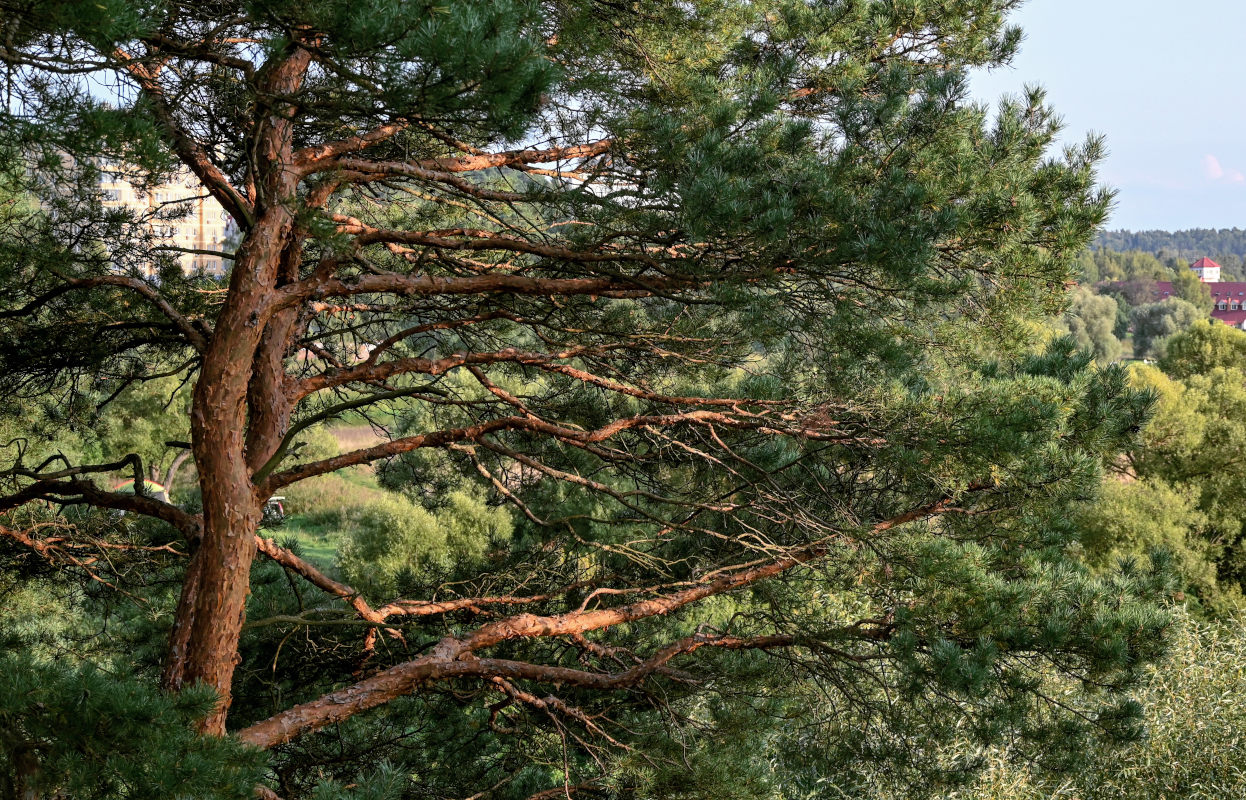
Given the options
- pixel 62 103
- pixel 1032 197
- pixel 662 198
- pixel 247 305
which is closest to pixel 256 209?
pixel 247 305

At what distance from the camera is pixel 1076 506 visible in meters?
4.92

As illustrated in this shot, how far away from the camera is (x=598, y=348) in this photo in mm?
4527

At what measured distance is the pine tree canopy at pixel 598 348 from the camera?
2.90 m

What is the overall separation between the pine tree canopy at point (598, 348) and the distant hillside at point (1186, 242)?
482 feet

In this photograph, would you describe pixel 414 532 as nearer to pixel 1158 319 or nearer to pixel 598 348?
pixel 598 348

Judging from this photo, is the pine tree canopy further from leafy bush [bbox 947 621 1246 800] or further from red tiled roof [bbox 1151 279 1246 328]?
red tiled roof [bbox 1151 279 1246 328]

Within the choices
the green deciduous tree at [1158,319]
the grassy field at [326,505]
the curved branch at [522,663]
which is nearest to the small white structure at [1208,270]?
the green deciduous tree at [1158,319]

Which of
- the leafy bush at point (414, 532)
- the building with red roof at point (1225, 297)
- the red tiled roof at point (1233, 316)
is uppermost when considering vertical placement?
the building with red roof at point (1225, 297)

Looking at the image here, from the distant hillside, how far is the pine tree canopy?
14684cm

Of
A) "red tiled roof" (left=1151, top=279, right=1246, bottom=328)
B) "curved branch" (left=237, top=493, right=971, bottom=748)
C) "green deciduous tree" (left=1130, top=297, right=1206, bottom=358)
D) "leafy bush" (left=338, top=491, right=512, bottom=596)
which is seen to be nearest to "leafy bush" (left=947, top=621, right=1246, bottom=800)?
"curved branch" (left=237, top=493, right=971, bottom=748)

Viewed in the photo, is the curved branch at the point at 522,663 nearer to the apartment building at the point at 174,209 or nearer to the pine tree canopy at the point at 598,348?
the pine tree canopy at the point at 598,348

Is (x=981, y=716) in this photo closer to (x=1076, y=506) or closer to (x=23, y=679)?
(x=1076, y=506)

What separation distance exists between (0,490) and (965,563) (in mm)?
7212

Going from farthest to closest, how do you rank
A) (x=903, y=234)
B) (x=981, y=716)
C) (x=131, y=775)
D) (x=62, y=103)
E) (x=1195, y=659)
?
(x=1195, y=659) < (x=981, y=716) < (x=903, y=234) < (x=62, y=103) < (x=131, y=775)
